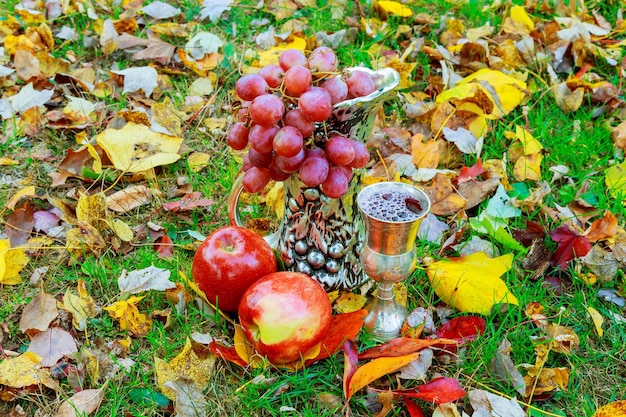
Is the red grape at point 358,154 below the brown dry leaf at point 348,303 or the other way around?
the other way around

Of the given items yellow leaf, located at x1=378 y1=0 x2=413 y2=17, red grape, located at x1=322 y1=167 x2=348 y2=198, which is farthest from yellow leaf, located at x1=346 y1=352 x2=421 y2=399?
yellow leaf, located at x1=378 y1=0 x2=413 y2=17

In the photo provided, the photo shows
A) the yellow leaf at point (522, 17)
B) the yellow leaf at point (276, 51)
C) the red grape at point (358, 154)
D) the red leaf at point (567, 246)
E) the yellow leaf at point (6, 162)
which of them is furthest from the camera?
the yellow leaf at point (522, 17)

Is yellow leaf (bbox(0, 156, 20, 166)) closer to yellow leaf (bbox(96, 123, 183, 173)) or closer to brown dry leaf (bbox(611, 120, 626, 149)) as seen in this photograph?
yellow leaf (bbox(96, 123, 183, 173))

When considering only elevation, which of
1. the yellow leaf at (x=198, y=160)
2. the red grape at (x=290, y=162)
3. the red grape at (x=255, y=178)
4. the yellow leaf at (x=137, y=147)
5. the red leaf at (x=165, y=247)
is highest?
the red grape at (x=290, y=162)

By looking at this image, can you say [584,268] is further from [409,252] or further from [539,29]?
[539,29]

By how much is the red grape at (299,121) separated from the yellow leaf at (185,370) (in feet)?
1.68

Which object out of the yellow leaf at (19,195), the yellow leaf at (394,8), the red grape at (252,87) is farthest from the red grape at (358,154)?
the yellow leaf at (394,8)

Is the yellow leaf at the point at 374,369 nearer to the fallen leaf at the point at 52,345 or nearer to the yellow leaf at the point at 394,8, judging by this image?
the fallen leaf at the point at 52,345

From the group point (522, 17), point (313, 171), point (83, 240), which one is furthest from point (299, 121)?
point (522, 17)

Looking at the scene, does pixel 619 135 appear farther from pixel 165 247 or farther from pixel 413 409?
pixel 165 247

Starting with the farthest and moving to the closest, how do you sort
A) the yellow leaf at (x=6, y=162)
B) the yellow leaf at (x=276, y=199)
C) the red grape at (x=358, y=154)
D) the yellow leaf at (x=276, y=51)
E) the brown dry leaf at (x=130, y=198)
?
the yellow leaf at (x=276, y=51) < the yellow leaf at (x=6, y=162) < the brown dry leaf at (x=130, y=198) < the yellow leaf at (x=276, y=199) < the red grape at (x=358, y=154)

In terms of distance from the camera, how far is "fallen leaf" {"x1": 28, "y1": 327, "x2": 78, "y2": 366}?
1406 millimetres

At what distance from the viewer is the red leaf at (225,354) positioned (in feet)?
4.44

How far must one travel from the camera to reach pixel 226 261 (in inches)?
54.9
